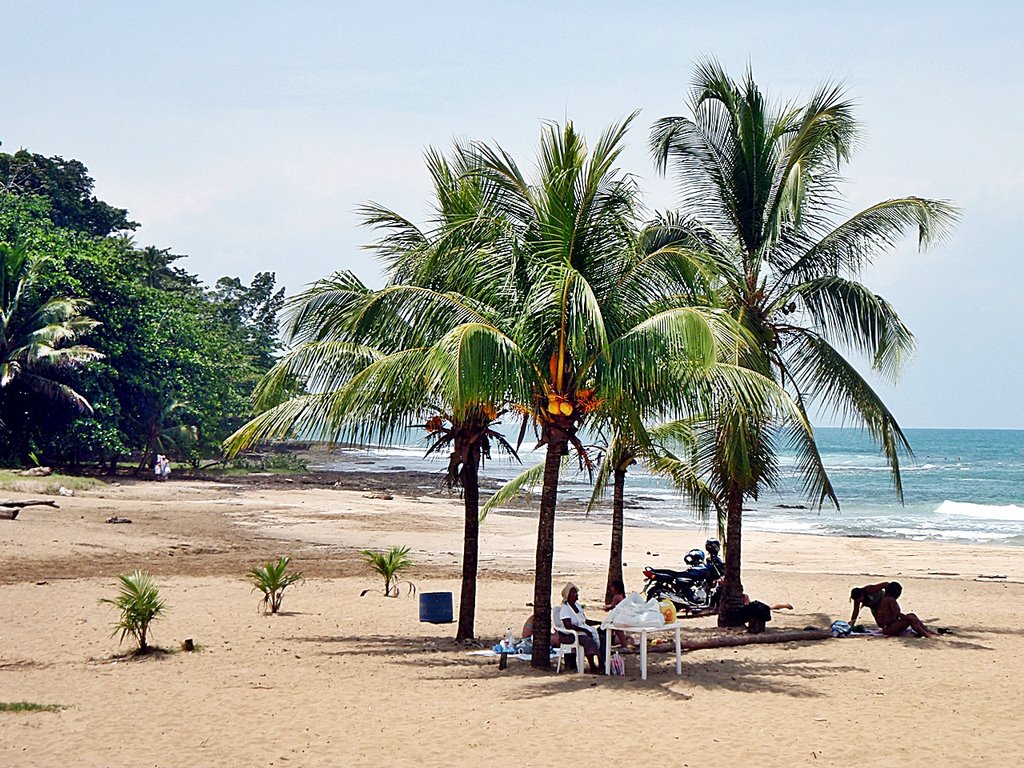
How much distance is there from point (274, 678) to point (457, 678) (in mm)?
1690

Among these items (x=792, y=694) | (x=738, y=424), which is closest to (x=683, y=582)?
(x=738, y=424)

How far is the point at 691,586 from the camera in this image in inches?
610

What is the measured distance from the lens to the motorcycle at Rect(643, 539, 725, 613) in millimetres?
15312

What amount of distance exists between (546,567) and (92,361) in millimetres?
29687

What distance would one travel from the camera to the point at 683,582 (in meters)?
15.4

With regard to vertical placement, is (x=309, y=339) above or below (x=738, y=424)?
above

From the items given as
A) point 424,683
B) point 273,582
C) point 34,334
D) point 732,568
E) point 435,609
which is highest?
point 34,334

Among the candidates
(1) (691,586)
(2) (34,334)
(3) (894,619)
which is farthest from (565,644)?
(2) (34,334)

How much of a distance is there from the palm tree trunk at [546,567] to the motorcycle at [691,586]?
189 inches

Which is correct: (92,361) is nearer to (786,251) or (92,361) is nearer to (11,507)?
(11,507)

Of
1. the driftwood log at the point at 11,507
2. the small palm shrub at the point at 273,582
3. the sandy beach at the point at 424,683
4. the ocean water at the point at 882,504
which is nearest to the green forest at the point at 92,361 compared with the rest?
the ocean water at the point at 882,504

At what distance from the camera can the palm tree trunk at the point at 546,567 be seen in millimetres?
10445

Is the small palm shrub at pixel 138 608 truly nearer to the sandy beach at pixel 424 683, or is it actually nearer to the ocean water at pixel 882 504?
the sandy beach at pixel 424 683

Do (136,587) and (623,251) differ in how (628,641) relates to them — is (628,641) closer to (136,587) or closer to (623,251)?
(623,251)
